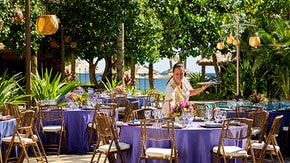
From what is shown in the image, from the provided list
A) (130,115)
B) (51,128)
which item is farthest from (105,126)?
(51,128)

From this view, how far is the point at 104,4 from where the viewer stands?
17016mm

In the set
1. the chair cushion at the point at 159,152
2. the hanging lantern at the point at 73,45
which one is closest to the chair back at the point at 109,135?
the chair cushion at the point at 159,152

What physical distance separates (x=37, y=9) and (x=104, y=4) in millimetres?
2235

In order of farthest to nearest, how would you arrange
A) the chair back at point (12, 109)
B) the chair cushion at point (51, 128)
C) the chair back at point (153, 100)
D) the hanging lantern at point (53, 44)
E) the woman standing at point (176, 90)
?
the hanging lantern at point (53, 44) < the chair back at point (153, 100) < the chair cushion at point (51, 128) < the chair back at point (12, 109) < the woman standing at point (176, 90)

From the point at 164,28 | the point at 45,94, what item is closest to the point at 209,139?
the point at 45,94

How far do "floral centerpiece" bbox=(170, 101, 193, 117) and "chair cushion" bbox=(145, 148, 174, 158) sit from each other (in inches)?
24.6

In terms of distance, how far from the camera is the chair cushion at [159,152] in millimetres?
5793

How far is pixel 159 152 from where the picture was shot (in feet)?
19.1

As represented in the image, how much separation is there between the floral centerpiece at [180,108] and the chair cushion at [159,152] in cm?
63

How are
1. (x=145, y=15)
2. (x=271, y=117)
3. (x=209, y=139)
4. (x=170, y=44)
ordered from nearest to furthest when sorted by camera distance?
(x=209, y=139)
(x=271, y=117)
(x=145, y=15)
(x=170, y=44)

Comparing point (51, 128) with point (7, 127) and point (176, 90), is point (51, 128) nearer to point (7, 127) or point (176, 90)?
point (7, 127)

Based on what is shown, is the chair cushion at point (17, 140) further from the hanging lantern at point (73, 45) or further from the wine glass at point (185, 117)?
the hanging lantern at point (73, 45)

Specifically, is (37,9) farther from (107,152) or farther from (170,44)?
(107,152)

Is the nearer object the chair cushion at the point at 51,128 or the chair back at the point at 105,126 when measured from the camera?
the chair back at the point at 105,126
